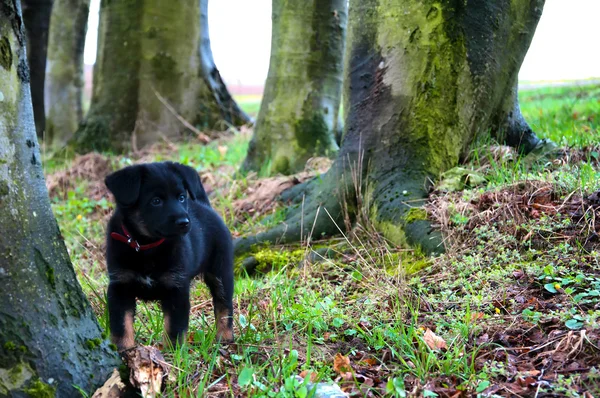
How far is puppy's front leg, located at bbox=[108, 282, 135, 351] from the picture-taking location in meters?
3.73

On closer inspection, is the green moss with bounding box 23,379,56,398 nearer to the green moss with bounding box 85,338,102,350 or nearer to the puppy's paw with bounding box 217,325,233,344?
the green moss with bounding box 85,338,102,350

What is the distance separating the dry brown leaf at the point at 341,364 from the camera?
3360 mm

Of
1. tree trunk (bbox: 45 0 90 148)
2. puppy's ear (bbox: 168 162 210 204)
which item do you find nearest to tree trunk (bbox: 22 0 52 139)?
tree trunk (bbox: 45 0 90 148)

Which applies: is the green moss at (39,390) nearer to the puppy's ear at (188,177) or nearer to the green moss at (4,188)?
the green moss at (4,188)

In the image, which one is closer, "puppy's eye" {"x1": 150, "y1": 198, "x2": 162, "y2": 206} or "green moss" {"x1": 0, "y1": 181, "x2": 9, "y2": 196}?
"green moss" {"x1": 0, "y1": 181, "x2": 9, "y2": 196}

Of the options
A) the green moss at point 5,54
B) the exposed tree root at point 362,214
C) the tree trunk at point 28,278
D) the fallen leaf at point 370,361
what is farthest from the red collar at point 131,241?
the exposed tree root at point 362,214

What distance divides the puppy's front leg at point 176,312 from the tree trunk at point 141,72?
7.64 meters

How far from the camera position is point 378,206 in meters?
5.58

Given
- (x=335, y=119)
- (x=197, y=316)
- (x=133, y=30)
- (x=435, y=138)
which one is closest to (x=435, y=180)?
(x=435, y=138)

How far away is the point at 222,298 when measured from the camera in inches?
173

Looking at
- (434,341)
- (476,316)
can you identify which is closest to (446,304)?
(476,316)

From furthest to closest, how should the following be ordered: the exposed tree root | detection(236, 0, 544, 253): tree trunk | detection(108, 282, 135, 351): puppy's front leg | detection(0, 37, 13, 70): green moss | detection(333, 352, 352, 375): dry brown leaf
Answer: detection(236, 0, 544, 253): tree trunk → the exposed tree root → detection(108, 282, 135, 351): puppy's front leg → detection(333, 352, 352, 375): dry brown leaf → detection(0, 37, 13, 70): green moss

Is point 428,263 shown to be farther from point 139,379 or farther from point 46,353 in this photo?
point 46,353

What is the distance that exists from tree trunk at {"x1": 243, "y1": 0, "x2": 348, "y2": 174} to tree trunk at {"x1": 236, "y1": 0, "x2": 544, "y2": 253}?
2207 millimetres
